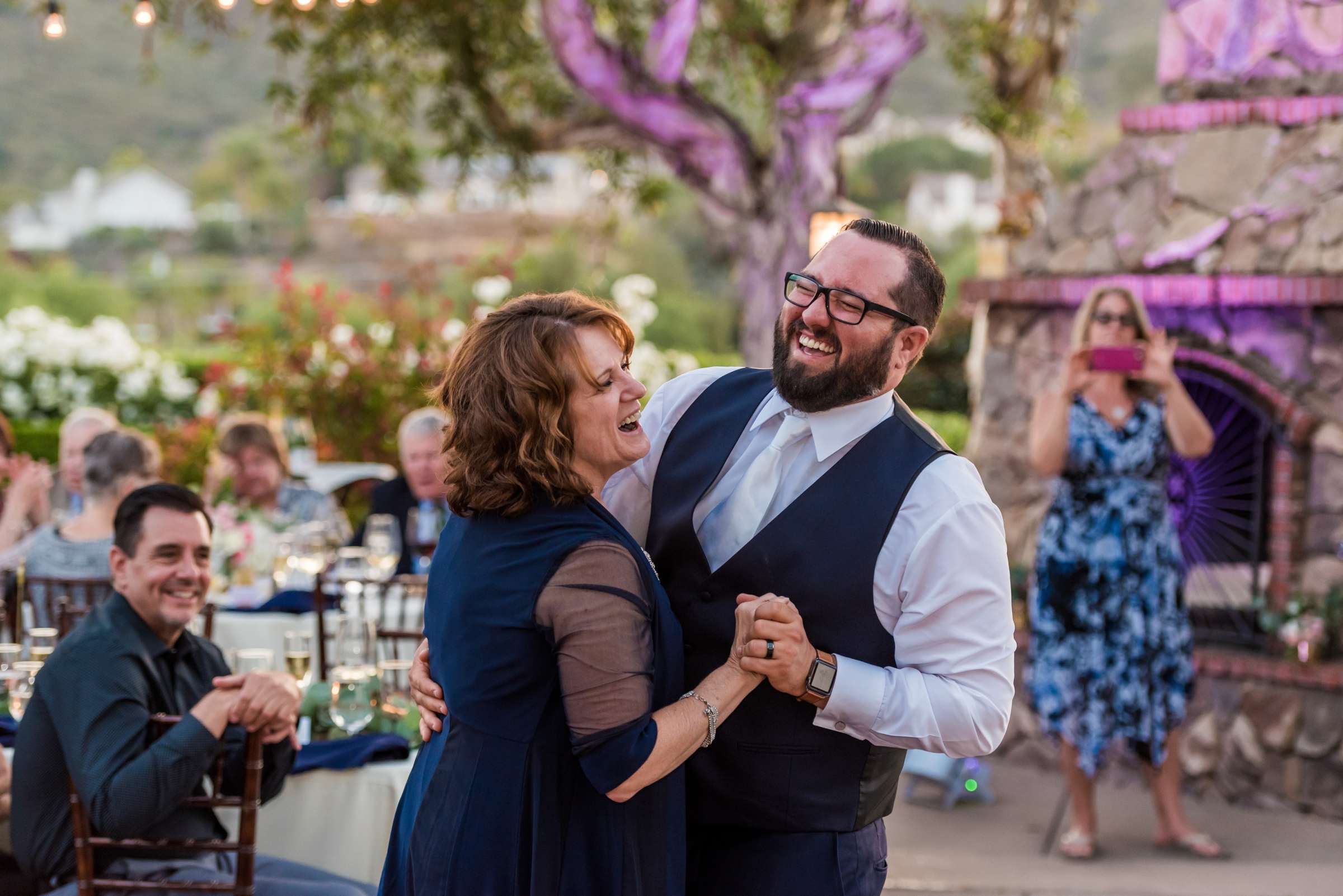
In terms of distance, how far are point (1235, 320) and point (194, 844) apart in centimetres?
492

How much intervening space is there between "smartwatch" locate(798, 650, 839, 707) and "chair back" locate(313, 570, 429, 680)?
235 cm

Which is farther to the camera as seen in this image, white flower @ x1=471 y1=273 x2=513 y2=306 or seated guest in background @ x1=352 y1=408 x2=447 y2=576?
white flower @ x1=471 y1=273 x2=513 y2=306

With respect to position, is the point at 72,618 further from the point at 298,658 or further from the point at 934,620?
the point at 934,620

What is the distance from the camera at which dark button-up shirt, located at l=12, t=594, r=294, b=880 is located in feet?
8.87

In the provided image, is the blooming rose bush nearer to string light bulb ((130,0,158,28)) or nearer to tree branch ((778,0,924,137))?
tree branch ((778,0,924,137))

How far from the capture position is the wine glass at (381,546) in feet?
17.9

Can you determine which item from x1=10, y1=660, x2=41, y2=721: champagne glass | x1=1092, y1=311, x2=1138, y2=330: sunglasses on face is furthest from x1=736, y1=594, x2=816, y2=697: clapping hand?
x1=1092, y1=311, x2=1138, y2=330: sunglasses on face

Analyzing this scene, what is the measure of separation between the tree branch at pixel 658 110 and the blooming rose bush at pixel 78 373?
14.9 ft

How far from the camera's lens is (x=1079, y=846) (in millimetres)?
5176

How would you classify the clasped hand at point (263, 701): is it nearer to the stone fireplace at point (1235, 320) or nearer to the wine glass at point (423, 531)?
the wine glass at point (423, 531)

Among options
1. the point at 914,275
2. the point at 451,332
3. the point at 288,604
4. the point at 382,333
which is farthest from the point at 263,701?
the point at 382,333

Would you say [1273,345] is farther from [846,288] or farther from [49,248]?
[49,248]

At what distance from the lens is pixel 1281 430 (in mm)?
6090

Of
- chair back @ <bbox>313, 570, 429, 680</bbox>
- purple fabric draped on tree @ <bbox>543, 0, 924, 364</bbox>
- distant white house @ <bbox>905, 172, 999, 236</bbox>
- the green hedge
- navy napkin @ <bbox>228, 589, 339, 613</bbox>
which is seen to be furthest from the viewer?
distant white house @ <bbox>905, 172, 999, 236</bbox>
